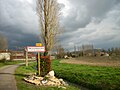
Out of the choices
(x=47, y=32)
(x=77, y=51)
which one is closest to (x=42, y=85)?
(x=47, y=32)

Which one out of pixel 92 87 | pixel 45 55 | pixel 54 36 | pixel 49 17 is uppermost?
pixel 49 17

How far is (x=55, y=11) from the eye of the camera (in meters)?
25.3

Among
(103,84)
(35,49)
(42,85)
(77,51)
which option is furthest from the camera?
(77,51)

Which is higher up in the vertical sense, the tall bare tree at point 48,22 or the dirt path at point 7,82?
the tall bare tree at point 48,22

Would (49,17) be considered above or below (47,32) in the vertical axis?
above

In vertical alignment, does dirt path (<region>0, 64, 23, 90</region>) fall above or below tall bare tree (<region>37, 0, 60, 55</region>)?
below

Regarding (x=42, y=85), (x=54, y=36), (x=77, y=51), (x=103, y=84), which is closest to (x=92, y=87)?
(x=103, y=84)

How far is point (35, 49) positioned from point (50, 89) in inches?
242

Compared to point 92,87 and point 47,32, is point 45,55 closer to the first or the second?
point 47,32

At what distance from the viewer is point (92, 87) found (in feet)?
59.6

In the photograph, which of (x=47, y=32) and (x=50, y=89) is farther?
(x=47, y=32)

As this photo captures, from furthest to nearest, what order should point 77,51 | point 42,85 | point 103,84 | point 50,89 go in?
1. point 77,51
2. point 103,84
3. point 42,85
4. point 50,89

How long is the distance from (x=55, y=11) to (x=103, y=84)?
1097 centimetres

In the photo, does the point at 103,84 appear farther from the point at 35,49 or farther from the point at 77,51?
the point at 77,51
